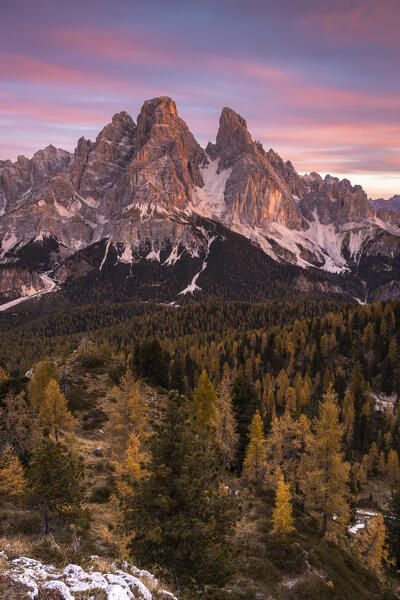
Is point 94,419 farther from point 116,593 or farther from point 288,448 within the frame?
point 116,593

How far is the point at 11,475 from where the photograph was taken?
2912 centimetres

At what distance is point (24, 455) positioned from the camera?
109 feet

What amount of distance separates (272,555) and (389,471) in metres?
71.1

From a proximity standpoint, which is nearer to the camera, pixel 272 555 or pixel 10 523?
pixel 10 523

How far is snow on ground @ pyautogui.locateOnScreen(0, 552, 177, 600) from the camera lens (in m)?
10.1

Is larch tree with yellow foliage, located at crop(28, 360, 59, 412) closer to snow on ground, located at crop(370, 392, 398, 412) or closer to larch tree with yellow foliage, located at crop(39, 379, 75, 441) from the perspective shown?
larch tree with yellow foliage, located at crop(39, 379, 75, 441)

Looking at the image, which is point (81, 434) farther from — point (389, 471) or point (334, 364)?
point (334, 364)

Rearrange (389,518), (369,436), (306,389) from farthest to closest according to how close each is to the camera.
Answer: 1. (306,389)
2. (369,436)
3. (389,518)

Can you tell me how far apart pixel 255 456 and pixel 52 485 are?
29290 mm

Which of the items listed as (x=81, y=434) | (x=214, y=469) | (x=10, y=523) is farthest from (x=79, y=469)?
(x=81, y=434)

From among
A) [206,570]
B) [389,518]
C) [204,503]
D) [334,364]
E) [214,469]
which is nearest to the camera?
[206,570]

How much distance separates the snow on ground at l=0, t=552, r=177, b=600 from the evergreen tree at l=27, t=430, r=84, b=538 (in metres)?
11.5

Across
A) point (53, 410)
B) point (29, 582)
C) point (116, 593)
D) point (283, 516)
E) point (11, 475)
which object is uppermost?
point (29, 582)

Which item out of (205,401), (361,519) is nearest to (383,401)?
(361,519)
